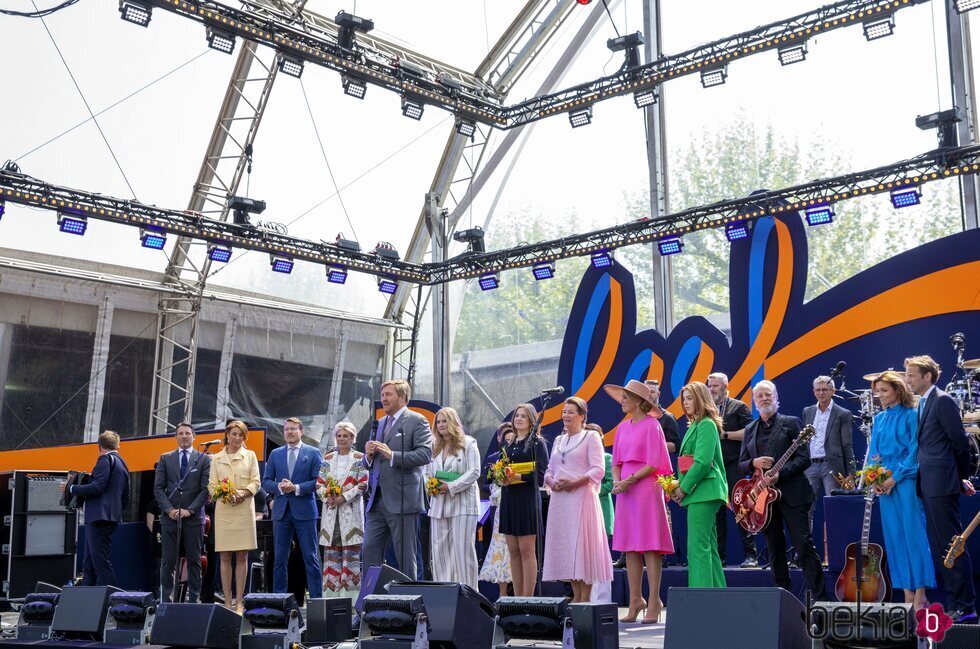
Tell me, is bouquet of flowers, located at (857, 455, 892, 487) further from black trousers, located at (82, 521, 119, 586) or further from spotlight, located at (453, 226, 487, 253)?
spotlight, located at (453, 226, 487, 253)

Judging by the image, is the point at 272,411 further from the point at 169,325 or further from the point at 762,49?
the point at 762,49

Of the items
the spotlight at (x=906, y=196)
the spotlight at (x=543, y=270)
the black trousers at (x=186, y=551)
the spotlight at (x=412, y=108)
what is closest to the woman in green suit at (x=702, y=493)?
the black trousers at (x=186, y=551)

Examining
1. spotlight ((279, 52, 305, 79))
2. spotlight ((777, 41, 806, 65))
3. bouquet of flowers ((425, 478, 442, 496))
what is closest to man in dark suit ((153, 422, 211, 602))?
bouquet of flowers ((425, 478, 442, 496))

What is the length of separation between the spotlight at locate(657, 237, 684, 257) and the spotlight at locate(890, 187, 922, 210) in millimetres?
2920

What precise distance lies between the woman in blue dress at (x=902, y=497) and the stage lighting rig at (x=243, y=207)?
10.00 metres

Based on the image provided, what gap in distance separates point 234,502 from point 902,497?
5.36 metres

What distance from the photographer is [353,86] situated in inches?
530

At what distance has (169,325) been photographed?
15.6 m

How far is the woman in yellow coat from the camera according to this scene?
28.1 feet

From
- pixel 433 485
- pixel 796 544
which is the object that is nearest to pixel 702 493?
pixel 796 544

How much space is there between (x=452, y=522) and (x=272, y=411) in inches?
382

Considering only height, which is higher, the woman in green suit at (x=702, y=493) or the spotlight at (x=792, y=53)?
the spotlight at (x=792, y=53)

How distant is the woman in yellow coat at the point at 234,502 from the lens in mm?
8555

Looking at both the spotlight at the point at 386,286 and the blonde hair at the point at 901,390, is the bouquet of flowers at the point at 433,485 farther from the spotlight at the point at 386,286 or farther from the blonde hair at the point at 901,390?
the spotlight at the point at 386,286
